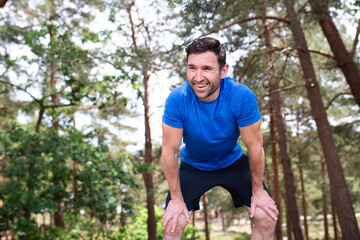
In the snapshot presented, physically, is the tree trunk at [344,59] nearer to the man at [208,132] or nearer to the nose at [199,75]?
the man at [208,132]

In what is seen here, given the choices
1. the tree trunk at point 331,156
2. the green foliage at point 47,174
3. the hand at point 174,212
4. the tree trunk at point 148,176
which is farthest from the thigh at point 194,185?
the tree trunk at point 148,176

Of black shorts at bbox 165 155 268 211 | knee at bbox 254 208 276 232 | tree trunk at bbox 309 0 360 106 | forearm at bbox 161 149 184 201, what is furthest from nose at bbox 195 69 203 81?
tree trunk at bbox 309 0 360 106

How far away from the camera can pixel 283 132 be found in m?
14.3

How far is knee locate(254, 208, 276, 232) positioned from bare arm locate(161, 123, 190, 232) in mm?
587

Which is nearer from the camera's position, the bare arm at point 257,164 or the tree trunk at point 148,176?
the bare arm at point 257,164

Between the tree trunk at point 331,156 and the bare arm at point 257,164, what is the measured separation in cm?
593

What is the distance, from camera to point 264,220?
2.90 metres

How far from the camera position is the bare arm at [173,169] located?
2.74 m

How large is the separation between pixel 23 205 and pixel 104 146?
269 cm

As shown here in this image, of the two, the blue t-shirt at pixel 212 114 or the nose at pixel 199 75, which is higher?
the nose at pixel 199 75

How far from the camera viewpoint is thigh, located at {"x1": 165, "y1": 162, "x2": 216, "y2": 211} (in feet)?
9.84

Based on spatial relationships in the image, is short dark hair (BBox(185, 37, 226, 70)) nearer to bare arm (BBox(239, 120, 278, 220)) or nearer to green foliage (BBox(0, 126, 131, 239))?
bare arm (BBox(239, 120, 278, 220))

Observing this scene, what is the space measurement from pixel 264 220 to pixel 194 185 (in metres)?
0.65

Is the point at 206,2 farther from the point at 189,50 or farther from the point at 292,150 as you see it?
the point at 292,150
